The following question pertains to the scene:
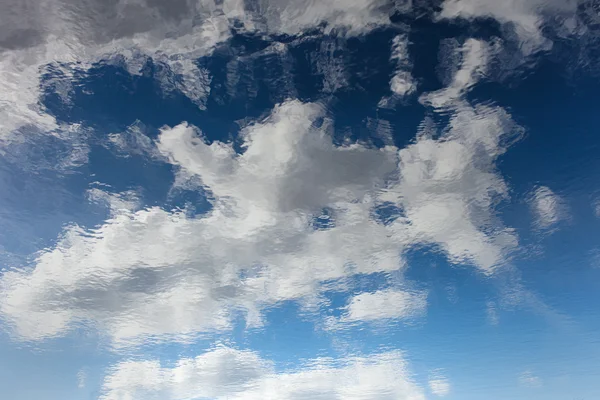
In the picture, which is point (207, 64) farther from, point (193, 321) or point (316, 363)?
point (316, 363)

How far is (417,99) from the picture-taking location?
37.7ft

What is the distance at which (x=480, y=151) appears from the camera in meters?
13.0

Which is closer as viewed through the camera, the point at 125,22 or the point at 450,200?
the point at 125,22

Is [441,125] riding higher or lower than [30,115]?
lower

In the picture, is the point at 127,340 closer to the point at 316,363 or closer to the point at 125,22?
the point at 316,363

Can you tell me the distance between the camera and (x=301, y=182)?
14320 mm

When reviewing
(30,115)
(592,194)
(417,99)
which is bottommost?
(592,194)

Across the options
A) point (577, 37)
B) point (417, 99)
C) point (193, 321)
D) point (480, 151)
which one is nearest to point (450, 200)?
point (480, 151)

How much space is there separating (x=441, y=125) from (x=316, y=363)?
804 inches

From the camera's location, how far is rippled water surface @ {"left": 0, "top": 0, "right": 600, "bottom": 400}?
985cm

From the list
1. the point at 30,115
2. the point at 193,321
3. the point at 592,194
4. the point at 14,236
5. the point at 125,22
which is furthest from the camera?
the point at 193,321

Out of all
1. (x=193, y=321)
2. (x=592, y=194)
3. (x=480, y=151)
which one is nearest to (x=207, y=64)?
(x=480, y=151)

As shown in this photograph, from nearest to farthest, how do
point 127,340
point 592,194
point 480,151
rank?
point 480,151 → point 592,194 → point 127,340

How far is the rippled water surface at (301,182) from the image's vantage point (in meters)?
9.85
